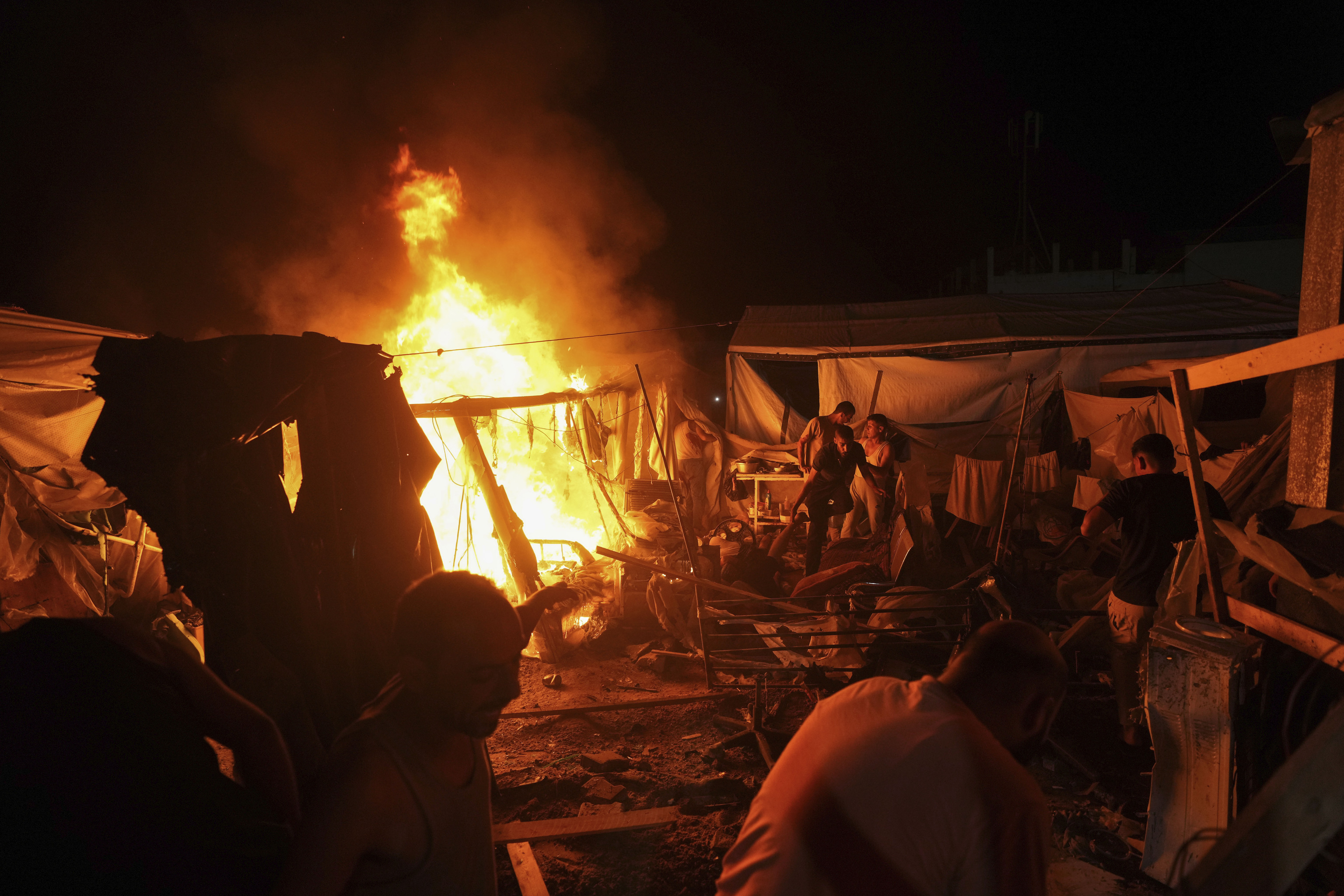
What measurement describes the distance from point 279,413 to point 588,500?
10038 millimetres

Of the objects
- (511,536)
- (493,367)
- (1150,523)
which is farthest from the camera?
(493,367)

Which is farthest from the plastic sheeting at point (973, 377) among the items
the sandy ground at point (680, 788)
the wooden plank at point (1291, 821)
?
the wooden plank at point (1291, 821)

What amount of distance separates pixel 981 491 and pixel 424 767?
1012cm

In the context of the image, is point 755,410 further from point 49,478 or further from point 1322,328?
point 49,478

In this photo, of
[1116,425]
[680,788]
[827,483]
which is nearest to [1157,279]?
[1116,425]

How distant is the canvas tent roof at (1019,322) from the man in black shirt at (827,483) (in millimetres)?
5758

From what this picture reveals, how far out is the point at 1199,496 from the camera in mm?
3748

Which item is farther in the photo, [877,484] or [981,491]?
[981,491]

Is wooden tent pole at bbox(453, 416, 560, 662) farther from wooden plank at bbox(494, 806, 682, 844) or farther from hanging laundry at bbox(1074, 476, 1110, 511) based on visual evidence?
hanging laundry at bbox(1074, 476, 1110, 511)

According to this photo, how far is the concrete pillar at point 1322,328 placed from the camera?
3.60 meters

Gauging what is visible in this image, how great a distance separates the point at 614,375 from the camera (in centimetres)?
1402

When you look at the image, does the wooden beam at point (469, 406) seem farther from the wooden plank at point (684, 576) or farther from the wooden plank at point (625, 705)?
the wooden plank at point (625, 705)

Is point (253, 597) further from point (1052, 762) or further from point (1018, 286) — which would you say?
point (1018, 286)

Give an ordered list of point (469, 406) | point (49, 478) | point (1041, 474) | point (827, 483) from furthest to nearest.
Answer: point (1041, 474) < point (827, 483) < point (469, 406) < point (49, 478)
